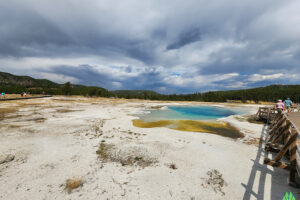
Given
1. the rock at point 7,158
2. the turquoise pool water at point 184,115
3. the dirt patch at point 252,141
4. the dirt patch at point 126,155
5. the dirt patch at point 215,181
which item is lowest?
the turquoise pool water at point 184,115

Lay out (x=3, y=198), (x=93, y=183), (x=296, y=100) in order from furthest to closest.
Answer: (x=296, y=100) < (x=93, y=183) < (x=3, y=198)

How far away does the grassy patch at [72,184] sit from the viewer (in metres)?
4.68

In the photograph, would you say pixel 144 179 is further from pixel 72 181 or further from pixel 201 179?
pixel 72 181

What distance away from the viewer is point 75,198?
14.0ft

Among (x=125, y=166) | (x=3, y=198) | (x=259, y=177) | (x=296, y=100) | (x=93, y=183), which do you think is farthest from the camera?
(x=296, y=100)

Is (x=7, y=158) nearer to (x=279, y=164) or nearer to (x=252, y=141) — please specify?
(x=279, y=164)

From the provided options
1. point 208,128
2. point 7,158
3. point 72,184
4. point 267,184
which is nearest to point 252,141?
point 208,128

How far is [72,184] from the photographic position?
488 cm

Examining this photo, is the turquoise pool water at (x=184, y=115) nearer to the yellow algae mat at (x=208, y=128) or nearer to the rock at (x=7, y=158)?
the yellow algae mat at (x=208, y=128)

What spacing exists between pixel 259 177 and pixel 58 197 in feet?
27.7

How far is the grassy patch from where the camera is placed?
468cm

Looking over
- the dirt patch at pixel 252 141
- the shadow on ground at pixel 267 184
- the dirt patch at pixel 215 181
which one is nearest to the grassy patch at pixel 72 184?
the dirt patch at pixel 215 181

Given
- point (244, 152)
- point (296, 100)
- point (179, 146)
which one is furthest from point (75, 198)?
point (296, 100)

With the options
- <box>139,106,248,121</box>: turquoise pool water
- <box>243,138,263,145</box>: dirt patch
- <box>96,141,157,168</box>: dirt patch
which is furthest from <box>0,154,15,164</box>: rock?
<box>243,138,263,145</box>: dirt patch
